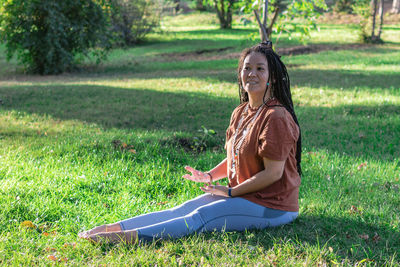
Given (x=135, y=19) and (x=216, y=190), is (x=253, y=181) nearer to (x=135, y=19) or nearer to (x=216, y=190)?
(x=216, y=190)

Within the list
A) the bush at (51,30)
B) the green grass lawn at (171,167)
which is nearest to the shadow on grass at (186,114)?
the green grass lawn at (171,167)

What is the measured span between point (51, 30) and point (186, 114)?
8.21 metres

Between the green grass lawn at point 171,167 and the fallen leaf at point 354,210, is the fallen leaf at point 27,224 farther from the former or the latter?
the fallen leaf at point 354,210

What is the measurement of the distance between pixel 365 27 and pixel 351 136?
1662cm

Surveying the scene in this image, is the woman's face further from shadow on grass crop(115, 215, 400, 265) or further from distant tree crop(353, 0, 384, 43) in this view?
distant tree crop(353, 0, 384, 43)

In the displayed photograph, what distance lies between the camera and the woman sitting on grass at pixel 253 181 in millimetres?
3238

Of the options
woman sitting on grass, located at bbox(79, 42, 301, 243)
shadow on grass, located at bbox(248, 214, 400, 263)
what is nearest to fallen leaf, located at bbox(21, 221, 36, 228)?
woman sitting on grass, located at bbox(79, 42, 301, 243)

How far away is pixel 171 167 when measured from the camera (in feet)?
17.2

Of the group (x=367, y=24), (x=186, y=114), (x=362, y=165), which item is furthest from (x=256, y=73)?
(x=367, y=24)

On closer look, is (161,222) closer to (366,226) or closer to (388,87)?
(366,226)

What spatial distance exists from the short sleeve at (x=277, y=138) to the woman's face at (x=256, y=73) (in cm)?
27

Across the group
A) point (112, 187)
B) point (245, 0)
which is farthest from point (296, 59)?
point (112, 187)

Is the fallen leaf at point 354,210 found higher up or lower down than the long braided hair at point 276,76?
lower down

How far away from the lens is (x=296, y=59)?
650 inches
